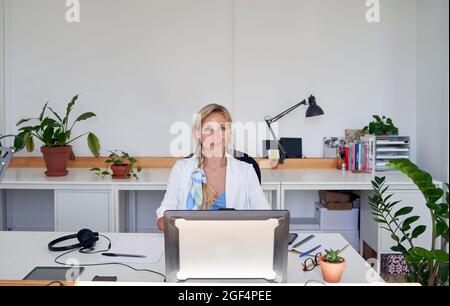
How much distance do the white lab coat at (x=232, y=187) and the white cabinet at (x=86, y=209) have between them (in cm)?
81

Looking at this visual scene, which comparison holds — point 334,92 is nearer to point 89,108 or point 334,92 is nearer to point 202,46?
point 202,46

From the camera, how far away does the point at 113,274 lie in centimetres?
110

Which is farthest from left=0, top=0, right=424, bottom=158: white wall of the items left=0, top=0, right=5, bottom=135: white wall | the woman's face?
the woman's face

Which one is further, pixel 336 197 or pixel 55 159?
pixel 336 197

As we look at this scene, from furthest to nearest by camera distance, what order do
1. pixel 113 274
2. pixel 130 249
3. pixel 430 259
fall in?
pixel 130 249, pixel 113 274, pixel 430 259

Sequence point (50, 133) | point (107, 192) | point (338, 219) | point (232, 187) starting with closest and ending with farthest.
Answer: point (232, 187), point (107, 192), point (50, 133), point (338, 219)

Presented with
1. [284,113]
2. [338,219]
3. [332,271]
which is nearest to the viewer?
[332,271]

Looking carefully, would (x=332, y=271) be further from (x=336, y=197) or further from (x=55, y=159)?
(x=55, y=159)

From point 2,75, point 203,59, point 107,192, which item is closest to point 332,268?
Answer: point 107,192

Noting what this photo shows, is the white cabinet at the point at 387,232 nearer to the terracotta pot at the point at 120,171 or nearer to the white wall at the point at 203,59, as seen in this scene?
the white wall at the point at 203,59

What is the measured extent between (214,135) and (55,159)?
4.30 ft

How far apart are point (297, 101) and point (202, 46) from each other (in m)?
0.83

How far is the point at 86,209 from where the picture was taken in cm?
241

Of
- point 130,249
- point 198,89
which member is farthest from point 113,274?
point 198,89
